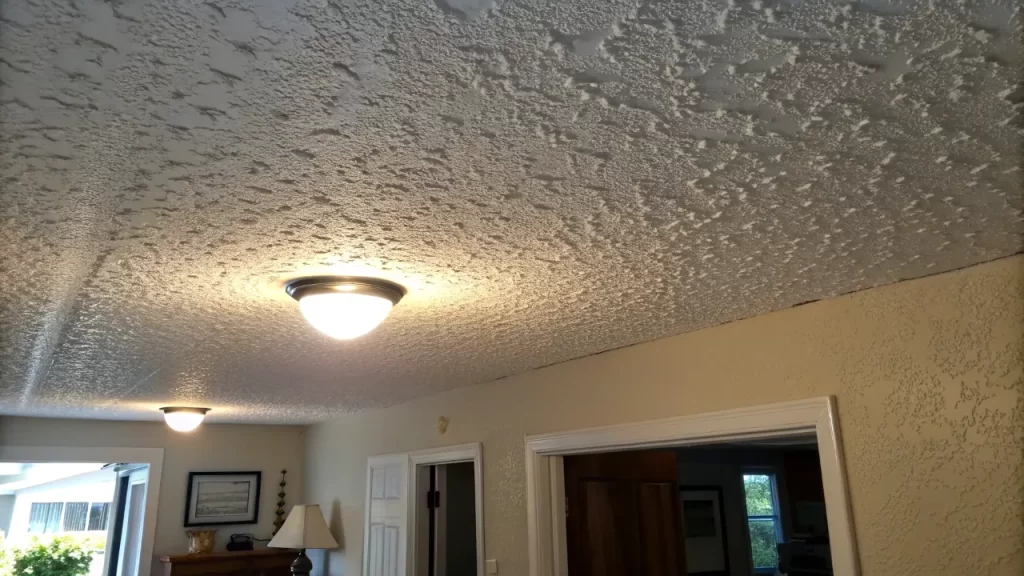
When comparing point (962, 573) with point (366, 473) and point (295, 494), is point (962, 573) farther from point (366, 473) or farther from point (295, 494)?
point (295, 494)

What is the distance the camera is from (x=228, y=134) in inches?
46.0

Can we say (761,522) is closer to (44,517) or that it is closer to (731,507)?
(731,507)

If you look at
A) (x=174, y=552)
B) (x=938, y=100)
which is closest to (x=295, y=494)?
(x=174, y=552)

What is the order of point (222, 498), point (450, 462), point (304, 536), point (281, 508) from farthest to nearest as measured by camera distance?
point (281, 508)
point (222, 498)
point (304, 536)
point (450, 462)

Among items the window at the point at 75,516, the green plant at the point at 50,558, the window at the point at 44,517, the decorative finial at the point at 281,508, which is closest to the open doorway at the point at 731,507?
the decorative finial at the point at 281,508

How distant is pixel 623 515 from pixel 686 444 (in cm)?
117

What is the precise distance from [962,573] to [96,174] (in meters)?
2.32

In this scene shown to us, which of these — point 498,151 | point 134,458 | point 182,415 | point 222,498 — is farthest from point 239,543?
point 498,151

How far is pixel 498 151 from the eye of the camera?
1255mm

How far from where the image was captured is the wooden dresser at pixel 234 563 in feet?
17.8

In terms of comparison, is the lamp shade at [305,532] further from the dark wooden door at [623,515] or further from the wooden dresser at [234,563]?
the dark wooden door at [623,515]

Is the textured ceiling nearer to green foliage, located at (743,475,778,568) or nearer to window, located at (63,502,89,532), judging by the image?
green foliage, located at (743,475,778,568)

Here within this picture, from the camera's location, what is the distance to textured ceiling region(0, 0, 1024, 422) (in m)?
0.94

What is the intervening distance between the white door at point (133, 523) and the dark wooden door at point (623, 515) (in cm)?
404
